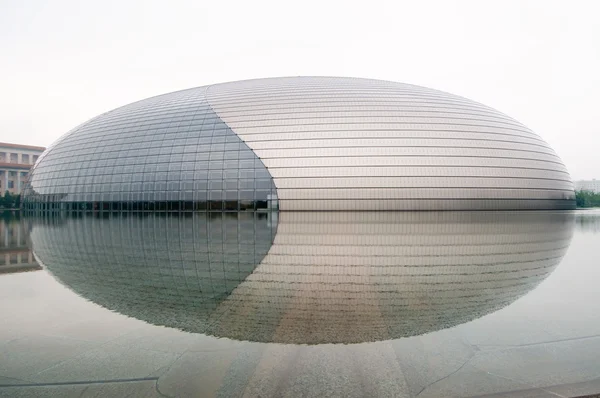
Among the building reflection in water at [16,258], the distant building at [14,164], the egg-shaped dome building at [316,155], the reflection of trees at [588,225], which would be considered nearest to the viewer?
the building reflection in water at [16,258]

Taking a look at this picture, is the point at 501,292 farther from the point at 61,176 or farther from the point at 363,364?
the point at 61,176

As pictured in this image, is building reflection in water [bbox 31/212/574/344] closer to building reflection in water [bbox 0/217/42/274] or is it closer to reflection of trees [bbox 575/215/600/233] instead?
building reflection in water [bbox 0/217/42/274]

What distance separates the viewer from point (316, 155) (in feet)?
94.8

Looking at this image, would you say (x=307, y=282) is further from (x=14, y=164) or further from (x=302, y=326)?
(x=14, y=164)

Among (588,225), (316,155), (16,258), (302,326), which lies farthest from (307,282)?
(316,155)

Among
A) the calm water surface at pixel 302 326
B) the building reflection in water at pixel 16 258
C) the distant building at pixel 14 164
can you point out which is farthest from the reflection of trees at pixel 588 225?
the distant building at pixel 14 164

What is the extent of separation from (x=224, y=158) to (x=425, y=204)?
47.3 feet

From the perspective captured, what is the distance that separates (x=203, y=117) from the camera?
32.6m

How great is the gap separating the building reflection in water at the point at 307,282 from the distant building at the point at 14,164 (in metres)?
76.1

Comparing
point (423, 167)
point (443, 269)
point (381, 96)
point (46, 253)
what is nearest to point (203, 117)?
point (381, 96)

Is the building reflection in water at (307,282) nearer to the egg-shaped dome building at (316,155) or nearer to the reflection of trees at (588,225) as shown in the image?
the reflection of trees at (588,225)

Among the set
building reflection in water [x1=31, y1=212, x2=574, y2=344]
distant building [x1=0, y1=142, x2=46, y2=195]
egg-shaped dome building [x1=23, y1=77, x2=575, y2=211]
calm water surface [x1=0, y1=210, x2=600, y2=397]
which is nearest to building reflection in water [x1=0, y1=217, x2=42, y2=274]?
calm water surface [x1=0, y1=210, x2=600, y2=397]

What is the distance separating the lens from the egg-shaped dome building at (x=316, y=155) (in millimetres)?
28734

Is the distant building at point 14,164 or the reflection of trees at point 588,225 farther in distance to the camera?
the distant building at point 14,164
